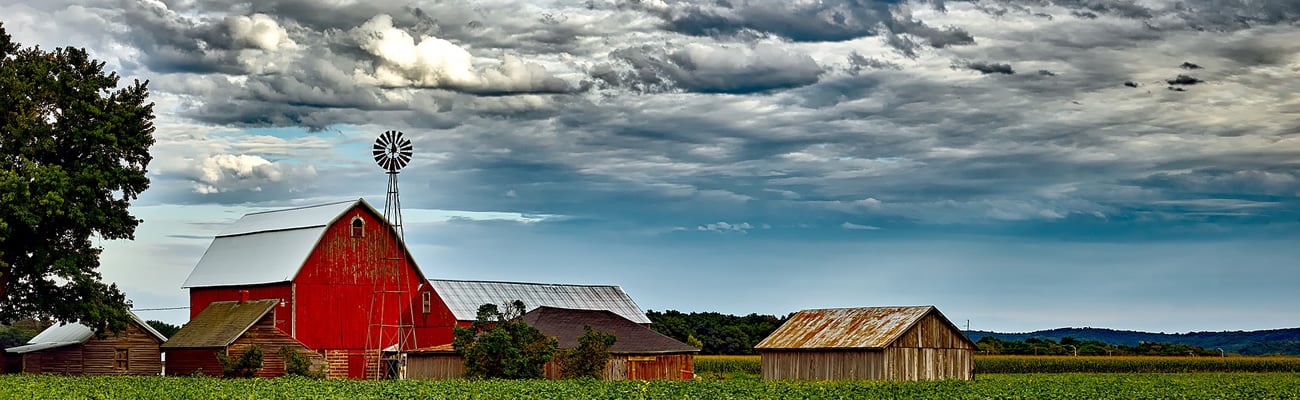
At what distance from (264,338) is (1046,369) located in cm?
4477

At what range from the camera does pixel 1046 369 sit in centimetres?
7944

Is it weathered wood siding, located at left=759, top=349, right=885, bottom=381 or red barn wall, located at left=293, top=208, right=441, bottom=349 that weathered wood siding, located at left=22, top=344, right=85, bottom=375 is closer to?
red barn wall, located at left=293, top=208, right=441, bottom=349

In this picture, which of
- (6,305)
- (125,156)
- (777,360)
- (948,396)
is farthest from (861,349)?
(6,305)

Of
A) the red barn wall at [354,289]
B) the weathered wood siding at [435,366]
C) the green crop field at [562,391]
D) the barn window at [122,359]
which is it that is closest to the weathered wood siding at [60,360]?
the barn window at [122,359]

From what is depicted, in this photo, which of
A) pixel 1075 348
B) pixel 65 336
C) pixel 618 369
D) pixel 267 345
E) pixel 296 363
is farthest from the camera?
pixel 1075 348

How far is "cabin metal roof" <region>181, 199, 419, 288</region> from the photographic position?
63562 mm

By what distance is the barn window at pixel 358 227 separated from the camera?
2552 inches

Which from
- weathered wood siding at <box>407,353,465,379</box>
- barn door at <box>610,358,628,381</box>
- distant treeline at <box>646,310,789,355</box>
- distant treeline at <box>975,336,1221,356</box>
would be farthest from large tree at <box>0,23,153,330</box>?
distant treeline at <box>975,336,1221,356</box>

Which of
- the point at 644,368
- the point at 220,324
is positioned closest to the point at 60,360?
the point at 220,324

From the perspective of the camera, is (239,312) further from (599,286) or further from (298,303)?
(599,286)

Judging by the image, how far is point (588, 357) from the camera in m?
56.2

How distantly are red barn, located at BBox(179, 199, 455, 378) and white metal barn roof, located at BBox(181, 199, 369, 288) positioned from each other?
0.07 metres

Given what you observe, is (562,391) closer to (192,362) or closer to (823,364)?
(823,364)

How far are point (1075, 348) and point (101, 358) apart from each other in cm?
Result: 5999
